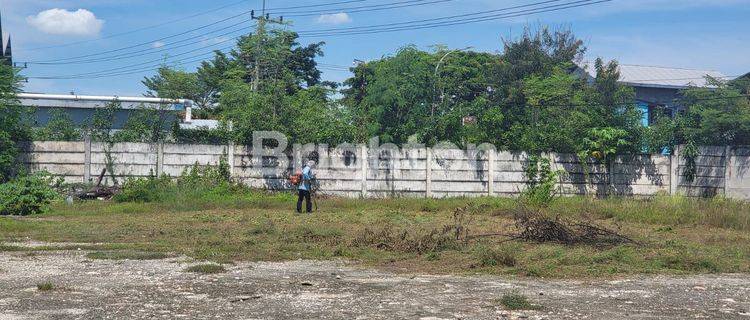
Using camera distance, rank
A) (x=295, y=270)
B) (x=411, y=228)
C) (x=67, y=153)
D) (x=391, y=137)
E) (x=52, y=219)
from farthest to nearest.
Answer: (x=391, y=137)
(x=67, y=153)
(x=52, y=219)
(x=411, y=228)
(x=295, y=270)

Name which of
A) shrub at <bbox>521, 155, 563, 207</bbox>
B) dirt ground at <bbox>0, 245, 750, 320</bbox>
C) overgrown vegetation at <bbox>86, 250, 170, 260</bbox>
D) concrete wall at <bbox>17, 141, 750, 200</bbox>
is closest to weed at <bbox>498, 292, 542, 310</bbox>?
dirt ground at <bbox>0, 245, 750, 320</bbox>

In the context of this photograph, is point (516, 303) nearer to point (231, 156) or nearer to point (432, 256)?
point (432, 256)

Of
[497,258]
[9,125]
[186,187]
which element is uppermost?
[9,125]

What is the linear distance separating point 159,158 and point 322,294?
17414 millimetres

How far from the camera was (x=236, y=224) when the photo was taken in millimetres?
18188

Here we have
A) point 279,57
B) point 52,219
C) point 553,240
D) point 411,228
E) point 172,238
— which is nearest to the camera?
point 553,240

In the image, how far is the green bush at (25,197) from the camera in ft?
68.0

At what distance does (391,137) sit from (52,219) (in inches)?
531

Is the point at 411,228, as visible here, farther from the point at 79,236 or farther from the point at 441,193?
the point at 441,193

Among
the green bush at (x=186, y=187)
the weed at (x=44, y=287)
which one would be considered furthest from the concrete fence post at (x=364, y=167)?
the weed at (x=44, y=287)

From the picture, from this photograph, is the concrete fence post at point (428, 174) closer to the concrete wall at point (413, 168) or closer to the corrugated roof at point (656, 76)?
the concrete wall at point (413, 168)

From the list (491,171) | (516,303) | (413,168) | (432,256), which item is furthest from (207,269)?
(491,171)

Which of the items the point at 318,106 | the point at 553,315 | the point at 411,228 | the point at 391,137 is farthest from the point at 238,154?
the point at 553,315

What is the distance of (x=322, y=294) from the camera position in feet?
30.3
